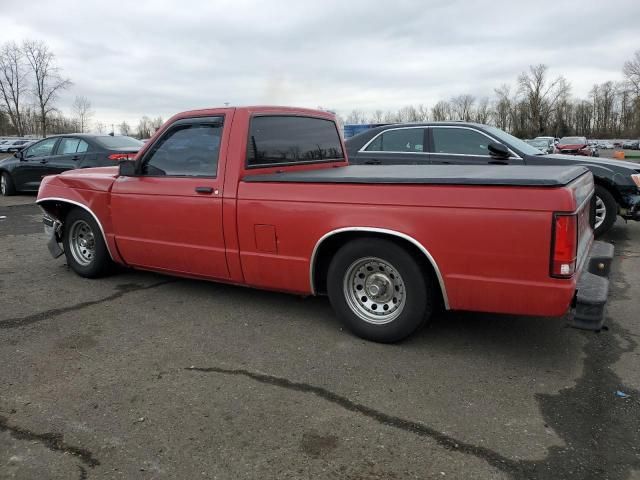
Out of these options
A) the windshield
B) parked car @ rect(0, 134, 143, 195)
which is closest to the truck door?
the windshield

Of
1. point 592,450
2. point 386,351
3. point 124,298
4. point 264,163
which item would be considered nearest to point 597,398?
point 592,450

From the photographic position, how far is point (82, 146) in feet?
38.1

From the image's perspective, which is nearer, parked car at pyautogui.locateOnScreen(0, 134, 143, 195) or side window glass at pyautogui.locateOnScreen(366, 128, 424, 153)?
side window glass at pyautogui.locateOnScreen(366, 128, 424, 153)

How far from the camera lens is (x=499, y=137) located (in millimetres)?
7168

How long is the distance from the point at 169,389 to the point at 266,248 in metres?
1.36

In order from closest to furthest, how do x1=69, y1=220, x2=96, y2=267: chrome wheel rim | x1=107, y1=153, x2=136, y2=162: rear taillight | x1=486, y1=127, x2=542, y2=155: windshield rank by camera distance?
1. x1=69, y1=220, x2=96, y2=267: chrome wheel rim
2. x1=486, y1=127, x2=542, y2=155: windshield
3. x1=107, y1=153, x2=136, y2=162: rear taillight

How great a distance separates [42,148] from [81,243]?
27.2 ft

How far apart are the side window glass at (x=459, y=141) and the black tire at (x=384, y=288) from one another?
3.95m

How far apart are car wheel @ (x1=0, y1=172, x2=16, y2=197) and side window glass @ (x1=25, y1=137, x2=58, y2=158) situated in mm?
1083

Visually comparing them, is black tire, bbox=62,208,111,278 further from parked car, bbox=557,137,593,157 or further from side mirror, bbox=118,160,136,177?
parked car, bbox=557,137,593,157

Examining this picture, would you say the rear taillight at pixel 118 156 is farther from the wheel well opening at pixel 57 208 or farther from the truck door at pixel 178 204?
the truck door at pixel 178 204

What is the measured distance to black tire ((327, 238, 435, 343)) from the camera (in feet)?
11.8

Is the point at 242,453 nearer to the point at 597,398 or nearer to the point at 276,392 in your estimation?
the point at 276,392

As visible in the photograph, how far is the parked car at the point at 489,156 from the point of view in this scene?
22.8 ft
